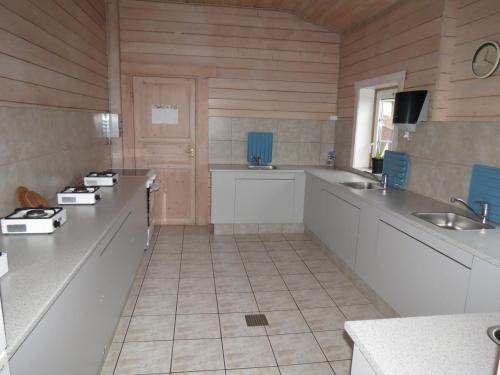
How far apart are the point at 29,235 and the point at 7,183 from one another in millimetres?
424

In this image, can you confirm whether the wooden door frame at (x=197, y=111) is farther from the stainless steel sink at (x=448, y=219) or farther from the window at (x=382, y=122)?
the stainless steel sink at (x=448, y=219)

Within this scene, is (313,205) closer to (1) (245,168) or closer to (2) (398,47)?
(1) (245,168)

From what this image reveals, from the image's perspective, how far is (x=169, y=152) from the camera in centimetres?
491

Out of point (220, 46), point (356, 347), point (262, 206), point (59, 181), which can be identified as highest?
point (220, 46)

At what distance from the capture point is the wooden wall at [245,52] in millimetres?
4543

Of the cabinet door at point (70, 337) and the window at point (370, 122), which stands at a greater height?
the window at point (370, 122)

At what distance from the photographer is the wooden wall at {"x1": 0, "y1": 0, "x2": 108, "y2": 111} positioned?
2.14m

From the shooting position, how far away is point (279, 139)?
509 cm

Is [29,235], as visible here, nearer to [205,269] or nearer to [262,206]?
[205,269]

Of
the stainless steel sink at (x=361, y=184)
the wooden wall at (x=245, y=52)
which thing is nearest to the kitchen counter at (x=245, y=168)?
the wooden wall at (x=245, y=52)

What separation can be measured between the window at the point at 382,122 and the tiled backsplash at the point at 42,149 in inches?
129

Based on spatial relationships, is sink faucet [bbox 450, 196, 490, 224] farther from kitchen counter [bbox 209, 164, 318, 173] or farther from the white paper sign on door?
the white paper sign on door

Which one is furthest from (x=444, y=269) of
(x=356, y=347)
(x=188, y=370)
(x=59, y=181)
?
(x=59, y=181)

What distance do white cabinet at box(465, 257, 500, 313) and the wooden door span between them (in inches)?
146
